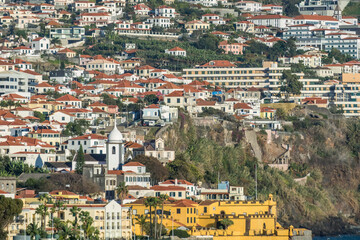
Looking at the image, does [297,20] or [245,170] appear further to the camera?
[297,20]

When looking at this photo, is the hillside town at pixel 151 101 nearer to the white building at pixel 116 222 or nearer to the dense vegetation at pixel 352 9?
the white building at pixel 116 222

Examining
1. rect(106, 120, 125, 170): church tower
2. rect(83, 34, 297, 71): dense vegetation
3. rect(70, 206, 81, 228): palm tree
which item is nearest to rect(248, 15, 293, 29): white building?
rect(83, 34, 297, 71): dense vegetation

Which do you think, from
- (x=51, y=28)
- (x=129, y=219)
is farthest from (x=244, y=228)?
(x=51, y=28)

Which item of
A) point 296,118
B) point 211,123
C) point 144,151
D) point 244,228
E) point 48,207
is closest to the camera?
point 48,207

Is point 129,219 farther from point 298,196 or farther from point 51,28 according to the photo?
point 51,28

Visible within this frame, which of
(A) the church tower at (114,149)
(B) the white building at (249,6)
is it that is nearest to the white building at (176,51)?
(B) the white building at (249,6)

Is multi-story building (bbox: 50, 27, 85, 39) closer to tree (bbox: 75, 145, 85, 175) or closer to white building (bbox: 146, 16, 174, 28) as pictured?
white building (bbox: 146, 16, 174, 28)
